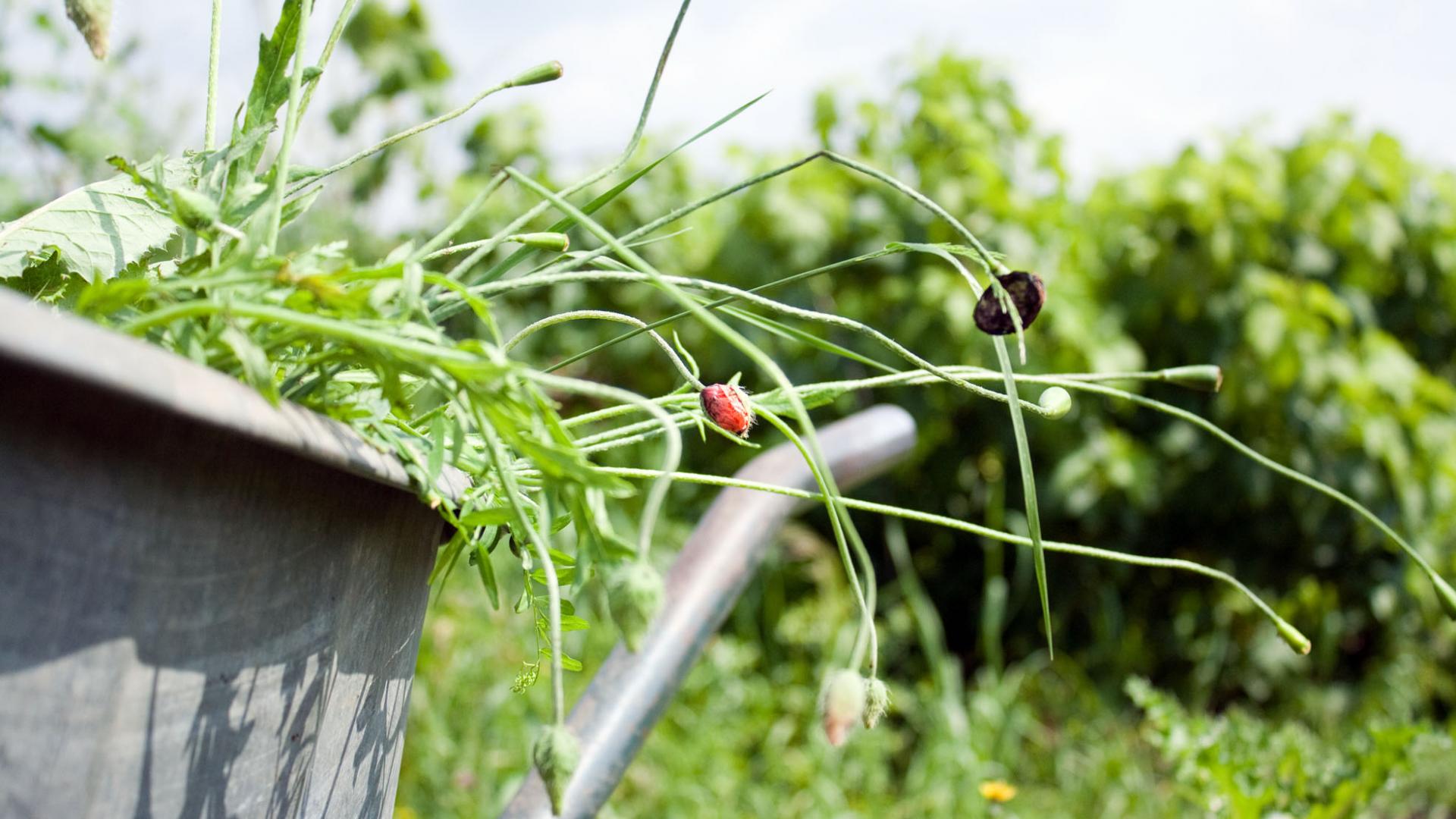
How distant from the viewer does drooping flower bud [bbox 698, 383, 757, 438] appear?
469 millimetres

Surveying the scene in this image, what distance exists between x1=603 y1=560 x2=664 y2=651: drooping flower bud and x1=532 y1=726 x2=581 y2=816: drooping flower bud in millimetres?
38

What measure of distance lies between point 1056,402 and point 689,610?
44 centimetres

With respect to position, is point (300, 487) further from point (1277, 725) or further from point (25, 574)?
point (1277, 725)

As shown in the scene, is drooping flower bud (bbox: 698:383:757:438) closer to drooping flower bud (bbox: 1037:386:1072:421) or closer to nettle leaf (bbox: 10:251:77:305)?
drooping flower bud (bbox: 1037:386:1072:421)

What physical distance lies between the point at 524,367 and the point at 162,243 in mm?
260

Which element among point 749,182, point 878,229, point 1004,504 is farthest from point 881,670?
point 749,182

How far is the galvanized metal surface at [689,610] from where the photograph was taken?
2.37ft

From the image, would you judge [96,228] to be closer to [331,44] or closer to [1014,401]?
[331,44]

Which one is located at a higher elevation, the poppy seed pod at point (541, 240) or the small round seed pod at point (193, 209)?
the small round seed pod at point (193, 209)

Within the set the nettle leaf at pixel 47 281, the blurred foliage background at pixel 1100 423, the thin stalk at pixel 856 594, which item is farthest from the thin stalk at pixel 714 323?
the blurred foliage background at pixel 1100 423

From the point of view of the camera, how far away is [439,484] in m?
0.39

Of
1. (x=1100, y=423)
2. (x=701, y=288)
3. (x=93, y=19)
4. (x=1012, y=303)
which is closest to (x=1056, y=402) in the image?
(x=1012, y=303)

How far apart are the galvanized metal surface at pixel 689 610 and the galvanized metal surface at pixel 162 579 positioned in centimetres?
26

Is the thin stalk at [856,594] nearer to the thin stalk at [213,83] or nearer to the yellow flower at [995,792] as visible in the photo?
the thin stalk at [213,83]
